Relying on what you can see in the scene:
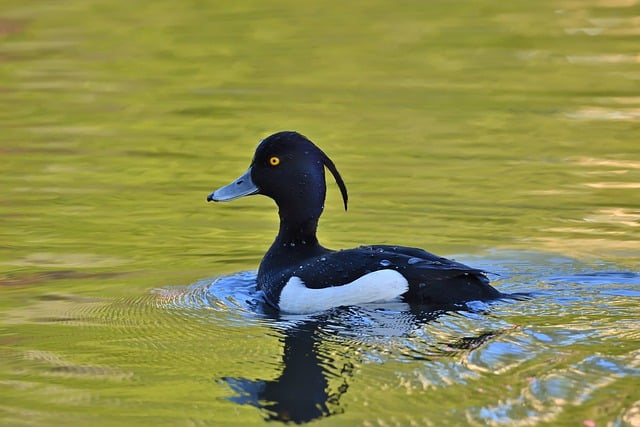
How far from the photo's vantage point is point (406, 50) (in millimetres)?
17375

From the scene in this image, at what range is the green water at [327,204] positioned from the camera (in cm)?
672

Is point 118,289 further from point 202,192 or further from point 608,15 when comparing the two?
point 608,15

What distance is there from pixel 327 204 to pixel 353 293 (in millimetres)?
3470

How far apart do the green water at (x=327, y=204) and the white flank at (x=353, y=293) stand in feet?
0.41

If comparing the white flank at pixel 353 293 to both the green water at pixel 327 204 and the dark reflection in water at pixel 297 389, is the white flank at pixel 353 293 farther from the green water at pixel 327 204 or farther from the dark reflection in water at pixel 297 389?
the dark reflection in water at pixel 297 389

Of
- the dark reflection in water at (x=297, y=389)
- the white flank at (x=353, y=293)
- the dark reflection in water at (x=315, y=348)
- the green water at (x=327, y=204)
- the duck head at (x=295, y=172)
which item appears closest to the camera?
the dark reflection in water at (x=297, y=389)

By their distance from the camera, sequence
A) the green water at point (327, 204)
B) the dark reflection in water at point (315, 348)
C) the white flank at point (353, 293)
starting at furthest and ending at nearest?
the white flank at point (353, 293), the green water at point (327, 204), the dark reflection in water at point (315, 348)

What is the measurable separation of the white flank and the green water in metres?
0.13

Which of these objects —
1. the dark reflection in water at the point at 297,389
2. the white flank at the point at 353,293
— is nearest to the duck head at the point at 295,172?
the white flank at the point at 353,293

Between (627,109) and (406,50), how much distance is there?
4237 millimetres

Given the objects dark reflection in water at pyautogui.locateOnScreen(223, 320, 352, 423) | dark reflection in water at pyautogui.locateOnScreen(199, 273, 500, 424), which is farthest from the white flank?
dark reflection in water at pyautogui.locateOnScreen(223, 320, 352, 423)

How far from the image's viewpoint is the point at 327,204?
1160 cm

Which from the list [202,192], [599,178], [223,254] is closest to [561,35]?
[599,178]

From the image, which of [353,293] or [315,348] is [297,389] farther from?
[353,293]
